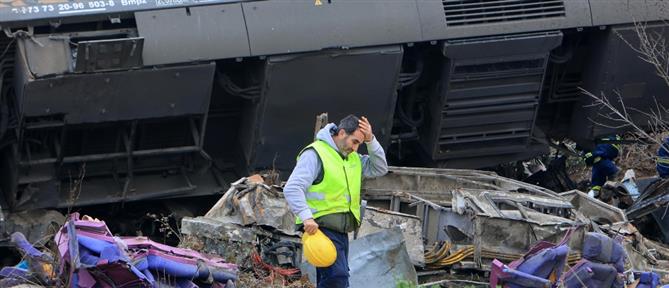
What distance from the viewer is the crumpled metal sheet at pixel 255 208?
8.45 meters

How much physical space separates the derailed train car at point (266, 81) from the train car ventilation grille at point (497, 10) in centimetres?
1

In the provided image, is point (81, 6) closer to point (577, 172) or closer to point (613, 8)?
point (613, 8)

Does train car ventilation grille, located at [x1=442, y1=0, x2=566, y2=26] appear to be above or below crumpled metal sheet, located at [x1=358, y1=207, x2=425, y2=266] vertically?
above

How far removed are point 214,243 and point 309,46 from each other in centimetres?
212

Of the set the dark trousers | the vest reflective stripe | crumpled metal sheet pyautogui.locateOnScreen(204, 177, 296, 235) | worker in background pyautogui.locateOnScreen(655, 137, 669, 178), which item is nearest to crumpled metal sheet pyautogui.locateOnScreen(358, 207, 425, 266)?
crumpled metal sheet pyautogui.locateOnScreen(204, 177, 296, 235)

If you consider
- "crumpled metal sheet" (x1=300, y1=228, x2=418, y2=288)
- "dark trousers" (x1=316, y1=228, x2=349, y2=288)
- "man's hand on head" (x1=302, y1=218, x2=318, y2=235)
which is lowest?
"crumpled metal sheet" (x1=300, y1=228, x2=418, y2=288)

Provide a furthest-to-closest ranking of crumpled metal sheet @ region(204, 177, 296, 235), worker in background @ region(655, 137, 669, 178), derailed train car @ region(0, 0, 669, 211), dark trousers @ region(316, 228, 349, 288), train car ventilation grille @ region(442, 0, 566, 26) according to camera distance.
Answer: worker in background @ region(655, 137, 669, 178)
train car ventilation grille @ region(442, 0, 566, 26)
derailed train car @ region(0, 0, 669, 211)
crumpled metal sheet @ region(204, 177, 296, 235)
dark trousers @ region(316, 228, 349, 288)

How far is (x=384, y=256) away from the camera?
8.06 meters

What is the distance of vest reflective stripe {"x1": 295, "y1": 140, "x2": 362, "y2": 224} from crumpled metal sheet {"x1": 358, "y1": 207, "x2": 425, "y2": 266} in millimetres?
1872

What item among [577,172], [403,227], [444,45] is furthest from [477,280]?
[577,172]

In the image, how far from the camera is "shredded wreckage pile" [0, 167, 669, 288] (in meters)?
6.74

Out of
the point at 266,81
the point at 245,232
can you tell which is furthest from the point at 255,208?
the point at 266,81

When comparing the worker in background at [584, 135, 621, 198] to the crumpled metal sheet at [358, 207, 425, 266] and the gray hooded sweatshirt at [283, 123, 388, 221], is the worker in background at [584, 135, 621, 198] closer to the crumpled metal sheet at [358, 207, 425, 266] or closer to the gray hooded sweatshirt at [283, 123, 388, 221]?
the crumpled metal sheet at [358, 207, 425, 266]

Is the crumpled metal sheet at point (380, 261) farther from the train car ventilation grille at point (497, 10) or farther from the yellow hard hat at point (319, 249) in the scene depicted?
the train car ventilation grille at point (497, 10)
